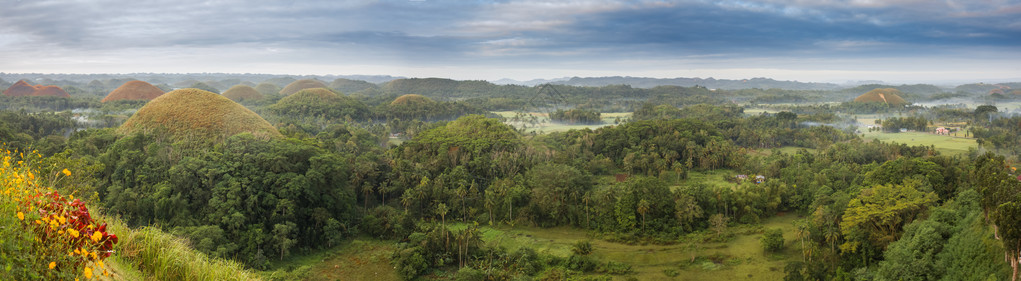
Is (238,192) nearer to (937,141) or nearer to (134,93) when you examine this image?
(937,141)

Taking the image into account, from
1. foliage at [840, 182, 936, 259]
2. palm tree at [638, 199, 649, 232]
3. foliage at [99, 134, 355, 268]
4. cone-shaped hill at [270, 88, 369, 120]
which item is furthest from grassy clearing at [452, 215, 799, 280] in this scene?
cone-shaped hill at [270, 88, 369, 120]

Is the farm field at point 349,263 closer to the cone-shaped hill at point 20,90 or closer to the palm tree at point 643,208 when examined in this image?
the palm tree at point 643,208

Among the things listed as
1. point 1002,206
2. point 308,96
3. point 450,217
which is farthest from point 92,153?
point 308,96

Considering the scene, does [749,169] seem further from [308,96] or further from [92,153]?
[308,96]

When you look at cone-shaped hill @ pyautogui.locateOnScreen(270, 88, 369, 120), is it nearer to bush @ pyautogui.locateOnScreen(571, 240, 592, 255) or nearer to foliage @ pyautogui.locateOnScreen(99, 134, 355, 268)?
foliage @ pyautogui.locateOnScreen(99, 134, 355, 268)

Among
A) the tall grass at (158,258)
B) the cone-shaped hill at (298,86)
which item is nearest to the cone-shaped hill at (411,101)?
the cone-shaped hill at (298,86)

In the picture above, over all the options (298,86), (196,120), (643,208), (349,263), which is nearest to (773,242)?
(643,208)
